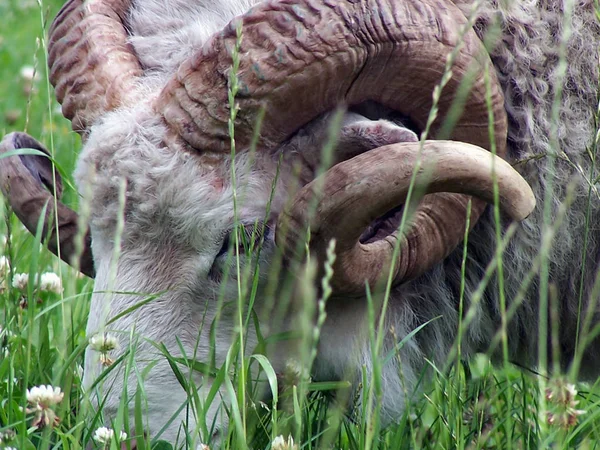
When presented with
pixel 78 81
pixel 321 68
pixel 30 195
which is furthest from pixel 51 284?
pixel 321 68

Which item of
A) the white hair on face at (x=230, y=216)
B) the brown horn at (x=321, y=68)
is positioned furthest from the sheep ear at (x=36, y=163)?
the brown horn at (x=321, y=68)

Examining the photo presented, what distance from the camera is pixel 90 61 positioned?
3230 mm

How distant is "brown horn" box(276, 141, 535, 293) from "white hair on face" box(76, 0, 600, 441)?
25 centimetres

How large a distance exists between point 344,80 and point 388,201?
434mm

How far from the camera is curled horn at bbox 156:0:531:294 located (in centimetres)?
279

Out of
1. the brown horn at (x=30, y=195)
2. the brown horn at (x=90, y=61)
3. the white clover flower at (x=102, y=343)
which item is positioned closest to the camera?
the white clover flower at (x=102, y=343)

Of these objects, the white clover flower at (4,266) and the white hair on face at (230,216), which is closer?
the white hair on face at (230,216)

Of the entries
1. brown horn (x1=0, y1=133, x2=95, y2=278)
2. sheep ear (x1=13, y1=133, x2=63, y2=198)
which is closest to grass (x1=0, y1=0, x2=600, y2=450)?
brown horn (x1=0, y1=133, x2=95, y2=278)

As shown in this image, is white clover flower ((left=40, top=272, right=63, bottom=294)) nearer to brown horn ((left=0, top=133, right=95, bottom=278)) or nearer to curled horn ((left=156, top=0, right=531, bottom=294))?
brown horn ((left=0, top=133, right=95, bottom=278))

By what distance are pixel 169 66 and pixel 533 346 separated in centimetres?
186

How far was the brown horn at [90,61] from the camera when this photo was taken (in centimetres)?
319

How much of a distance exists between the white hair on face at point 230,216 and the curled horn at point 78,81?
0.08 m

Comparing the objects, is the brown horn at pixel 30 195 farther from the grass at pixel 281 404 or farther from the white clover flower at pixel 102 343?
the white clover flower at pixel 102 343

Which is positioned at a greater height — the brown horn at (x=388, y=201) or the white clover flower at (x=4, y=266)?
the brown horn at (x=388, y=201)
